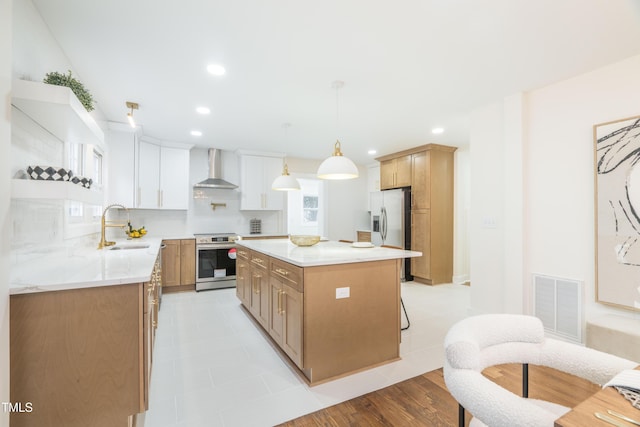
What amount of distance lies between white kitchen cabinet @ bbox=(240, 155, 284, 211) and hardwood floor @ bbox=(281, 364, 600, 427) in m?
4.16

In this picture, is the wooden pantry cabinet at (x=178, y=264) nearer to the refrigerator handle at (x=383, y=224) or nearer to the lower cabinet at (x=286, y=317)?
the lower cabinet at (x=286, y=317)

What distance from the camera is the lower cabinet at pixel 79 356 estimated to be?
4.31 ft

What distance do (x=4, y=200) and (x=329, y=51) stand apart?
214 cm

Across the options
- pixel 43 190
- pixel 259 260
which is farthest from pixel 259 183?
pixel 43 190

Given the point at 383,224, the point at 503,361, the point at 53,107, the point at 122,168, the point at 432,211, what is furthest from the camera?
the point at 383,224

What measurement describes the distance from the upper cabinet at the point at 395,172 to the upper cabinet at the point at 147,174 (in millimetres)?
3850

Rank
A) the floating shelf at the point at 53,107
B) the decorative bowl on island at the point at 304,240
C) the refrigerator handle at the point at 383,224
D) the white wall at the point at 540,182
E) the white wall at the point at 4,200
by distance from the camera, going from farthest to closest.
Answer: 1. the refrigerator handle at the point at 383,224
2. the decorative bowl on island at the point at 304,240
3. the white wall at the point at 540,182
4. the floating shelf at the point at 53,107
5. the white wall at the point at 4,200

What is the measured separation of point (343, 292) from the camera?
88.9 inches

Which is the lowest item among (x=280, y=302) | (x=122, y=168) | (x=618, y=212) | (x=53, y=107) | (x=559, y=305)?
(x=559, y=305)

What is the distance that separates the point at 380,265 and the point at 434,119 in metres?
2.42

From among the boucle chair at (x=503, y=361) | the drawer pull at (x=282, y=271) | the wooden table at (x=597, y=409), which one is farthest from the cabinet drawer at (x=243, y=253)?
the wooden table at (x=597, y=409)

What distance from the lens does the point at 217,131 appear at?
4.38 m

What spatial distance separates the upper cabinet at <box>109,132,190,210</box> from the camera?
4.18 m

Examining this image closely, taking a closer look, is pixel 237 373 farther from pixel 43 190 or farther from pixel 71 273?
pixel 43 190
